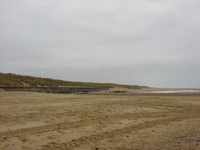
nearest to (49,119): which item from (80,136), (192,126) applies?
(80,136)

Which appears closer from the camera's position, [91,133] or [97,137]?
[97,137]

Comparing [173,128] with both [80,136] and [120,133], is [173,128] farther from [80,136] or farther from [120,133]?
[80,136]

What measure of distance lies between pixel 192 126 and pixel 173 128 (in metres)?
0.99

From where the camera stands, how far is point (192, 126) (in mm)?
7754

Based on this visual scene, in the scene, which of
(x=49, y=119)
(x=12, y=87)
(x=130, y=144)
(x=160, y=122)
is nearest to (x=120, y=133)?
(x=130, y=144)

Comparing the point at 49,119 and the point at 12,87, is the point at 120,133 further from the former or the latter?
the point at 12,87

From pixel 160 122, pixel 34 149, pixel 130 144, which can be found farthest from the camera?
pixel 160 122

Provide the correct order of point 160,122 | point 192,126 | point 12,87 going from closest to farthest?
point 192,126 < point 160,122 < point 12,87

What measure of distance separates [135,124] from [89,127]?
7.15 feet

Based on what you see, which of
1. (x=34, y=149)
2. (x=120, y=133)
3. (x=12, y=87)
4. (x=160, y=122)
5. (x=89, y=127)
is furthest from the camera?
(x=12, y=87)

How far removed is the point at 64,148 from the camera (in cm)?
500

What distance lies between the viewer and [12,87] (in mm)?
29375

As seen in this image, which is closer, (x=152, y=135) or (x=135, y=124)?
(x=152, y=135)

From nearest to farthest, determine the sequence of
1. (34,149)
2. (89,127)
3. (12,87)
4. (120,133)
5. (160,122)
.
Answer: (34,149)
(120,133)
(89,127)
(160,122)
(12,87)
